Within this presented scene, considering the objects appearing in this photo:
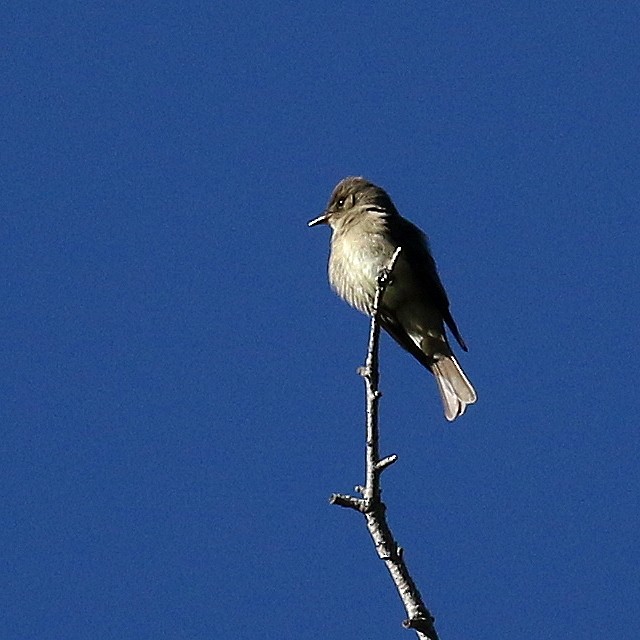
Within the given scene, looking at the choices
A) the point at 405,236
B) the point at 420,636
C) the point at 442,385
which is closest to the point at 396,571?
the point at 420,636

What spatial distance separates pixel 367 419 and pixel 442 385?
146 inches

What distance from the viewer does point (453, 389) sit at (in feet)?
27.2

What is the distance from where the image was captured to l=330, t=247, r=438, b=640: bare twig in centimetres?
391

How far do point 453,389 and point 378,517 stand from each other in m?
3.96

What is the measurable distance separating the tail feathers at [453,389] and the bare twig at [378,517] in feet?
10.4

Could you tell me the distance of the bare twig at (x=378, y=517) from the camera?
12.8ft

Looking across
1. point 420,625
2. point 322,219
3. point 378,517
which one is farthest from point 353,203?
point 420,625

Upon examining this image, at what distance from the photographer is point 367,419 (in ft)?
15.4

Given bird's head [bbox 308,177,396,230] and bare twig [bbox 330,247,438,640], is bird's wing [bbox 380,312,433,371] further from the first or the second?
bare twig [bbox 330,247,438,640]

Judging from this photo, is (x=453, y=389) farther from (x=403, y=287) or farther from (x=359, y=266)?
(x=359, y=266)

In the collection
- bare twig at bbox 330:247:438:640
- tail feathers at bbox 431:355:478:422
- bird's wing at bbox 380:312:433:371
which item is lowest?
bare twig at bbox 330:247:438:640

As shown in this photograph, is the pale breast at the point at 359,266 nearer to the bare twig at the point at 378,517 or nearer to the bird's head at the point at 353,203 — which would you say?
the bird's head at the point at 353,203

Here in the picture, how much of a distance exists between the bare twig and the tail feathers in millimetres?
3184

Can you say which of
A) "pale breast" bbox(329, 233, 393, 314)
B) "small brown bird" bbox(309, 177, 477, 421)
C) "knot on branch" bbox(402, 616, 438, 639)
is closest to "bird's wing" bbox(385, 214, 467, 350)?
"small brown bird" bbox(309, 177, 477, 421)
